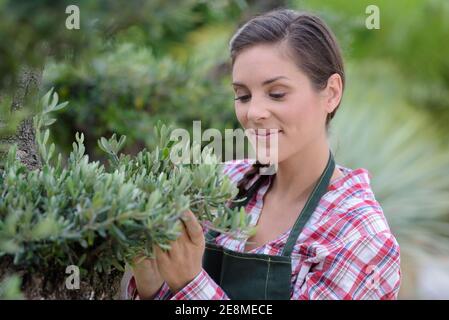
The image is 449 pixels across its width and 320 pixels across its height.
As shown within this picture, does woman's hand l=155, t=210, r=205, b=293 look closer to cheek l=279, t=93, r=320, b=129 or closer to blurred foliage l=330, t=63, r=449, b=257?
cheek l=279, t=93, r=320, b=129

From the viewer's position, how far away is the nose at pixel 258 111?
1.95 m

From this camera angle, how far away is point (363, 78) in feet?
20.3

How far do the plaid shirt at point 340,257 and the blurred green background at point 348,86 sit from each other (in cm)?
73

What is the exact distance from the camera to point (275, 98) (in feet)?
6.46

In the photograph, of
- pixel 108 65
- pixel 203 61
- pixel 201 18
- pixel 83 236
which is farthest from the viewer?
pixel 201 18

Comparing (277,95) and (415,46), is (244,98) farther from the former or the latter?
(415,46)

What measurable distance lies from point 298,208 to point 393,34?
475 cm

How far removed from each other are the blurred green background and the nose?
354 millimetres

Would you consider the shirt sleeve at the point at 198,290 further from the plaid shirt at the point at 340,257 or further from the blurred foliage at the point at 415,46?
the blurred foliage at the point at 415,46

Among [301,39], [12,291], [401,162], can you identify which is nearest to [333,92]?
[301,39]

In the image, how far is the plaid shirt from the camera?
1.79 m
